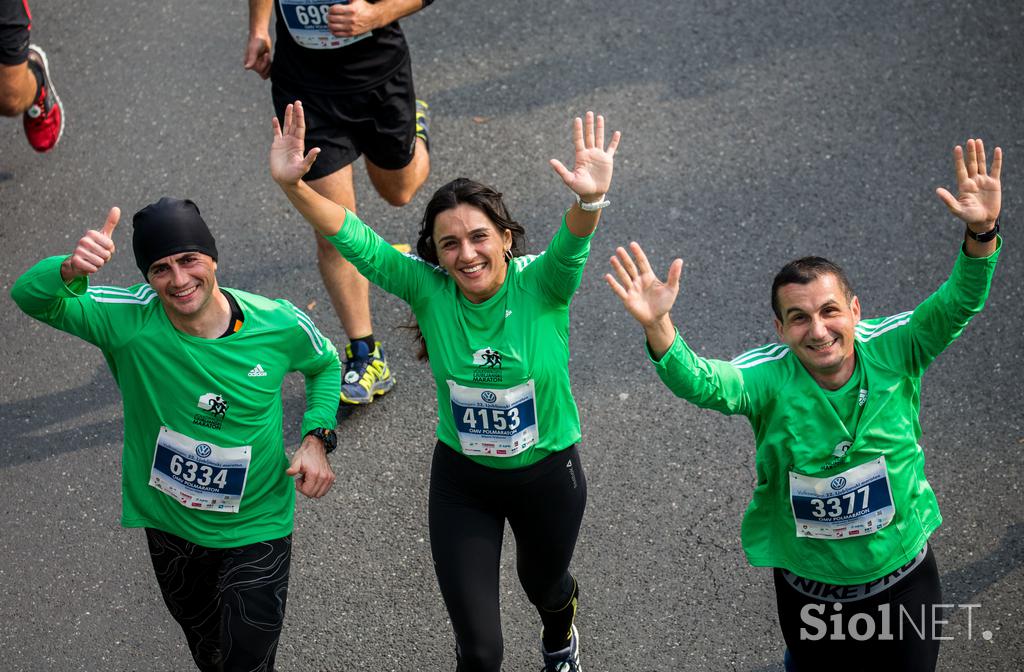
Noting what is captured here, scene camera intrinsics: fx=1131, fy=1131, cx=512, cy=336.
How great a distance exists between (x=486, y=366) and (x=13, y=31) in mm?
3538

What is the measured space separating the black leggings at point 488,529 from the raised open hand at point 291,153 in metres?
1.05

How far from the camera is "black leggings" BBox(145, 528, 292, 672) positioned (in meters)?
3.59

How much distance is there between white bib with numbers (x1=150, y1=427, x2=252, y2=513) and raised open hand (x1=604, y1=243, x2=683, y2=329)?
1.33 m

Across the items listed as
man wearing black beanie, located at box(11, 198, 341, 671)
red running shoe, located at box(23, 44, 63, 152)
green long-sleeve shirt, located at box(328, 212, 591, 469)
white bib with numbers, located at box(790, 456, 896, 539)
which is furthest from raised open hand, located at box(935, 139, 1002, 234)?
red running shoe, located at box(23, 44, 63, 152)

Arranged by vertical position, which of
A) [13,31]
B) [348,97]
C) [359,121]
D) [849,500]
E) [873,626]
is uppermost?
[13,31]

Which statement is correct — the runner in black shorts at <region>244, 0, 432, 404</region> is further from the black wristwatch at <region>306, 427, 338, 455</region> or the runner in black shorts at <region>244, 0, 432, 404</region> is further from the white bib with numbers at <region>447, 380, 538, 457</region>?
the white bib with numbers at <region>447, 380, 538, 457</region>

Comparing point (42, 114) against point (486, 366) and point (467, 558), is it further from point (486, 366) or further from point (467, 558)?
point (467, 558)

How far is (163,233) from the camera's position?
3551 mm

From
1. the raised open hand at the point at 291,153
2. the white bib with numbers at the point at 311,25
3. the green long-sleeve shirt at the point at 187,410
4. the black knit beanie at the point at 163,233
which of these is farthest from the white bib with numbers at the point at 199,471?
the white bib with numbers at the point at 311,25

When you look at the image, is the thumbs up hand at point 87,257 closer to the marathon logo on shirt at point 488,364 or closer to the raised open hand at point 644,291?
the marathon logo on shirt at point 488,364

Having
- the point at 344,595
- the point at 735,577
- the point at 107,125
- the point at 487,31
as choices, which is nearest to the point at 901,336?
the point at 735,577

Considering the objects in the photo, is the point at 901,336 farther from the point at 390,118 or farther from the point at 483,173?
the point at 483,173

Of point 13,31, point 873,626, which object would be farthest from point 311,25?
point 873,626

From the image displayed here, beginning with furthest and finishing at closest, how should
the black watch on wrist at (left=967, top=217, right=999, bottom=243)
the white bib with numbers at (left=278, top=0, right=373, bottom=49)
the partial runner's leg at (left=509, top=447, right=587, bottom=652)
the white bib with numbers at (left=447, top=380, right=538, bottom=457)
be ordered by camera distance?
the white bib with numbers at (left=278, top=0, right=373, bottom=49), the partial runner's leg at (left=509, top=447, right=587, bottom=652), the white bib with numbers at (left=447, top=380, right=538, bottom=457), the black watch on wrist at (left=967, top=217, right=999, bottom=243)
